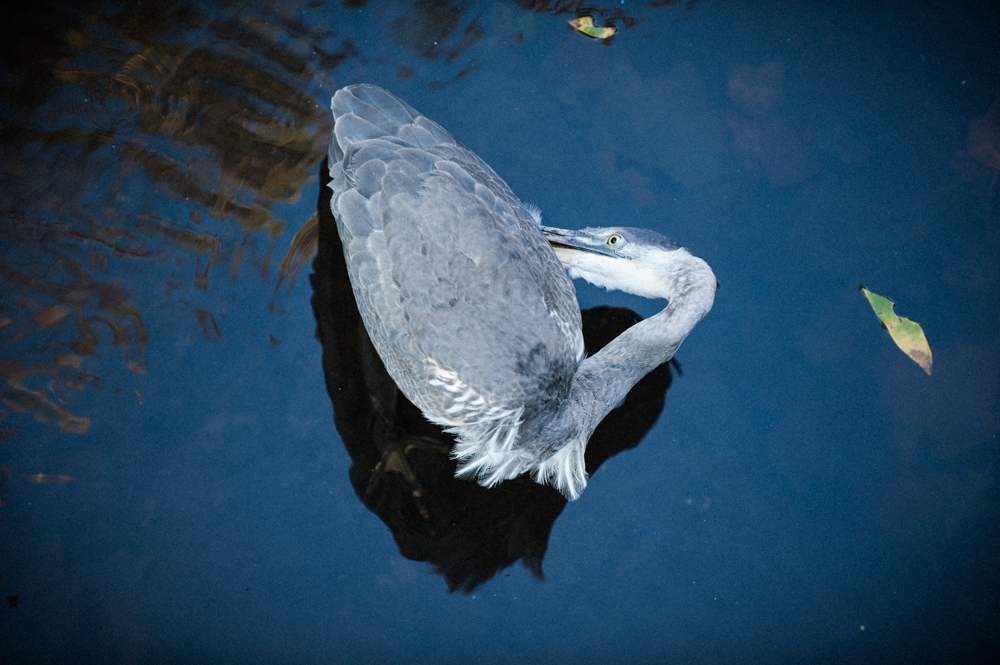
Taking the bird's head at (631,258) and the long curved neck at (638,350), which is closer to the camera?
the long curved neck at (638,350)

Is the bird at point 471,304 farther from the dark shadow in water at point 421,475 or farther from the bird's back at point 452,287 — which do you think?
the dark shadow in water at point 421,475

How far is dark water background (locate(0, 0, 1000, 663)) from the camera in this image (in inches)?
107

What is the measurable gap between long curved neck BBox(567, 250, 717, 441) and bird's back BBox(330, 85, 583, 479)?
192 mm

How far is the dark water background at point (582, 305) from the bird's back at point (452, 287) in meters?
0.56

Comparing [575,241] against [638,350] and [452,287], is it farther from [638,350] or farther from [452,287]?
[452,287]

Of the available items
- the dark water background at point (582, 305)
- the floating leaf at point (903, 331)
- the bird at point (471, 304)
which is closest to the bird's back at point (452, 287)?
the bird at point (471, 304)

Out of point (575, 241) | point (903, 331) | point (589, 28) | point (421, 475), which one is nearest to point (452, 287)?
point (575, 241)

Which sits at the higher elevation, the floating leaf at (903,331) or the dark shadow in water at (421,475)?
the floating leaf at (903,331)

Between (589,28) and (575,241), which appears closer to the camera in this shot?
(575,241)

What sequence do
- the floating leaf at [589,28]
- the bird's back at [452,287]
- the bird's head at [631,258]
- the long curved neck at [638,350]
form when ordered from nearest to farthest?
1. the bird's back at [452,287]
2. the long curved neck at [638,350]
3. the bird's head at [631,258]
4. the floating leaf at [589,28]

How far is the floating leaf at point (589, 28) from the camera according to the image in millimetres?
3340

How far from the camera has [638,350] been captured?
2.71m

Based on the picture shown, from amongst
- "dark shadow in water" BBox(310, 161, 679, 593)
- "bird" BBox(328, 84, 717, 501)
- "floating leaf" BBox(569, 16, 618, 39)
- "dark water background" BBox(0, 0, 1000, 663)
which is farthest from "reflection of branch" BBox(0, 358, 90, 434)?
→ "floating leaf" BBox(569, 16, 618, 39)

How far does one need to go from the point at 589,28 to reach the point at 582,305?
1417mm
